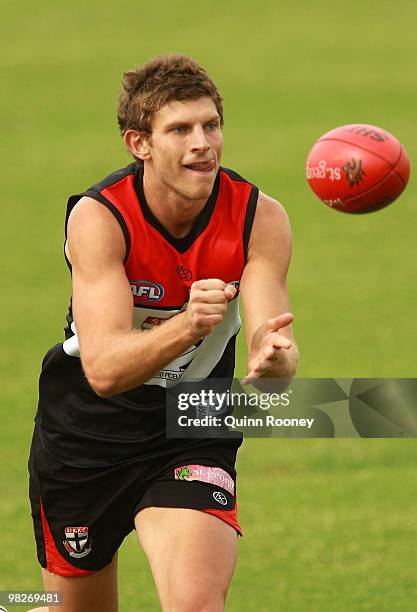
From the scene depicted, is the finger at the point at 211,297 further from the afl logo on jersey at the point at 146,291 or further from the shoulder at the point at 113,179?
the shoulder at the point at 113,179

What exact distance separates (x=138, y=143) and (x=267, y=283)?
2.88 feet

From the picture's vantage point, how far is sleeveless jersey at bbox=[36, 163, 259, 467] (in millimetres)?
7129

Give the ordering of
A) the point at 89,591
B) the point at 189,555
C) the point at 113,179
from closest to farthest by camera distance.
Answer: the point at 189,555 → the point at 113,179 → the point at 89,591

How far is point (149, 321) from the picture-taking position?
7242 mm

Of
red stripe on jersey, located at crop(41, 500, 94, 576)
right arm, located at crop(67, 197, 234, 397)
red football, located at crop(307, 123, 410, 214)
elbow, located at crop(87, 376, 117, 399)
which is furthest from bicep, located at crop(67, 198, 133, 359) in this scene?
red football, located at crop(307, 123, 410, 214)

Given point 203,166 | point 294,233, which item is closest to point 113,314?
point 203,166

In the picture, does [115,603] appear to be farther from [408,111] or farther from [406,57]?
[406,57]

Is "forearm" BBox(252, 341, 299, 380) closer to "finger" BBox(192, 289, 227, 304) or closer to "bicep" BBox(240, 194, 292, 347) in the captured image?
"bicep" BBox(240, 194, 292, 347)

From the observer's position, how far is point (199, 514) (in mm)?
6918

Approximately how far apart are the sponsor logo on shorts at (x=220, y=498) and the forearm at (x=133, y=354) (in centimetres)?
71

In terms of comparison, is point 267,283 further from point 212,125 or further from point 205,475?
point 205,475

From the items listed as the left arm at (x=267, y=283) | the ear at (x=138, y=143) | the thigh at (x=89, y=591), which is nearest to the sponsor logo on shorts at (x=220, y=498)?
the left arm at (x=267, y=283)

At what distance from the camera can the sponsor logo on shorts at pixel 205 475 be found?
7.09 meters

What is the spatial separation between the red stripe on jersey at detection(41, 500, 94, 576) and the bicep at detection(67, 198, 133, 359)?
4.14 ft
